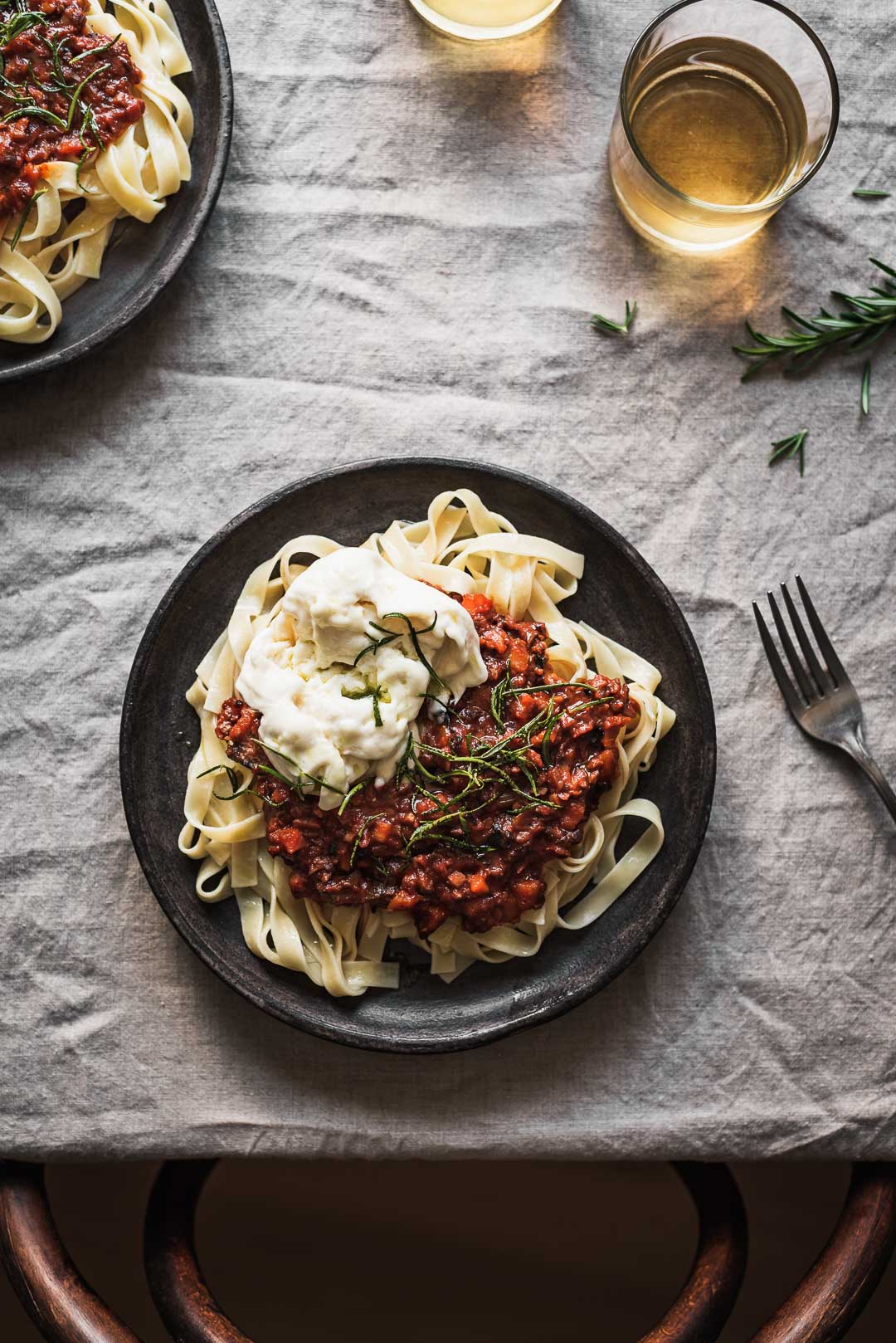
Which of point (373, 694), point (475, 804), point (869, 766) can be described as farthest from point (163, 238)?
point (869, 766)

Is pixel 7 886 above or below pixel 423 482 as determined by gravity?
below

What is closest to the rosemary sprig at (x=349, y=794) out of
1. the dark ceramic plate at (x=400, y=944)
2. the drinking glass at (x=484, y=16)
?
the dark ceramic plate at (x=400, y=944)

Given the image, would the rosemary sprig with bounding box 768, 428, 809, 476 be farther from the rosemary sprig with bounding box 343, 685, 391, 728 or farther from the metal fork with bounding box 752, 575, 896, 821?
the rosemary sprig with bounding box 343, 685, 391, 728

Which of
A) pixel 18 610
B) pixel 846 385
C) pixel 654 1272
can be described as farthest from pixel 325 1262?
pixel 846 385

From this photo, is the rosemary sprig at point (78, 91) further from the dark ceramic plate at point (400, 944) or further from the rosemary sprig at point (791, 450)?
the rosemary sprig at point (791, 450)

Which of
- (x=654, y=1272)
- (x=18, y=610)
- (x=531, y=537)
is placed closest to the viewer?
(x=531, y=537)

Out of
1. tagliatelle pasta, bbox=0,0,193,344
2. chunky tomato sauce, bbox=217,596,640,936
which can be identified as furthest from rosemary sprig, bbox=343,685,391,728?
tagliatelle pasta, bbox=0,0,193,344

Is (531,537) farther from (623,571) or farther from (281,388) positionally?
(281,388)
